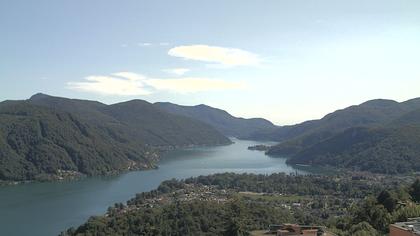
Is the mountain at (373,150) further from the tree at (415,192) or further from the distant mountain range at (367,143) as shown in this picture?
the tree at (415,192)

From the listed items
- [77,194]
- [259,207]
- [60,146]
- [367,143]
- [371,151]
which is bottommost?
[77,194]

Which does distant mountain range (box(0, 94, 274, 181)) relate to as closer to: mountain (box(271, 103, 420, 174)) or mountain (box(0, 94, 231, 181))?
mountain (box(0, 94, 231, 181))

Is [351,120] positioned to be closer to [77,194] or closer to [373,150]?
[373,150]

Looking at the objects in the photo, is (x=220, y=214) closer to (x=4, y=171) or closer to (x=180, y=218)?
(x=180, y=218)

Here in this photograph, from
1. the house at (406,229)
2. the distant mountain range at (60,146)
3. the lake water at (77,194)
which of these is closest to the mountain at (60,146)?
the distant mountain range at (60,146)

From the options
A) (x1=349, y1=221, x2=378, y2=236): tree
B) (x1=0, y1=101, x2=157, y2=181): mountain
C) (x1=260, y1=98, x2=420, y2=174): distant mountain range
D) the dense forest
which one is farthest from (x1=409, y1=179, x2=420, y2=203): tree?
(x1=0, y1=101, x2=157, y2=181): mountain

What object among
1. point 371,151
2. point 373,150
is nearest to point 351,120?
point 371,151
